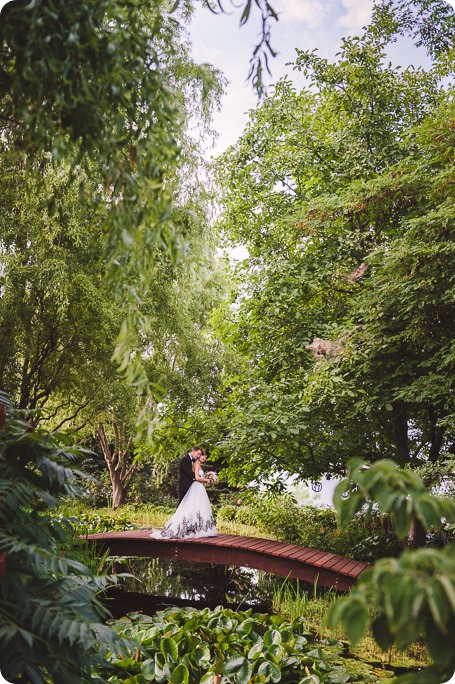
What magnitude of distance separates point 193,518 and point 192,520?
0.11 feet

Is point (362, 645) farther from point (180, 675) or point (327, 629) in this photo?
point (180, 675)

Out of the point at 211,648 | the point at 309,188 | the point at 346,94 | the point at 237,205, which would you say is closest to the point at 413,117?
the point at 346,94

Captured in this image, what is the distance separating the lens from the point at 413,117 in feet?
24.3

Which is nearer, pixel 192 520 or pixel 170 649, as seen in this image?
pixel 170 649

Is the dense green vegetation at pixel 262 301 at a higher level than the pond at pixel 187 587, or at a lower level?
higher

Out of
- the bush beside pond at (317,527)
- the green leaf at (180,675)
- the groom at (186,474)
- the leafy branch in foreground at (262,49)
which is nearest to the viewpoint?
the leafy branch in foreground at (262,49)

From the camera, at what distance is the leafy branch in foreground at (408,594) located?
2.92 ft

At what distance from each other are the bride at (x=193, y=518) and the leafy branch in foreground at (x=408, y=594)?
22.3 ft

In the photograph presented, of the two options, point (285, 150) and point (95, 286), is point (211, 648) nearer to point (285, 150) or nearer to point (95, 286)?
point (95, 286)

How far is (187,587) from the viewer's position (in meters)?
7.66

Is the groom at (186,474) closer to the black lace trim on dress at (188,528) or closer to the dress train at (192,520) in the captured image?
the dress train at (192,520)

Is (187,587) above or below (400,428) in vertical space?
below

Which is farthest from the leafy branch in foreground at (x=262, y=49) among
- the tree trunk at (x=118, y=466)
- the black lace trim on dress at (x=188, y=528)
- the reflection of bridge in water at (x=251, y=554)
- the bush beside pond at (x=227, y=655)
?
the tree trunk at (x=118, y=466)

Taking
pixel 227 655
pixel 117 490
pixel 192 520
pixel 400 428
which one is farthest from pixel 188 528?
pixel 117 490
